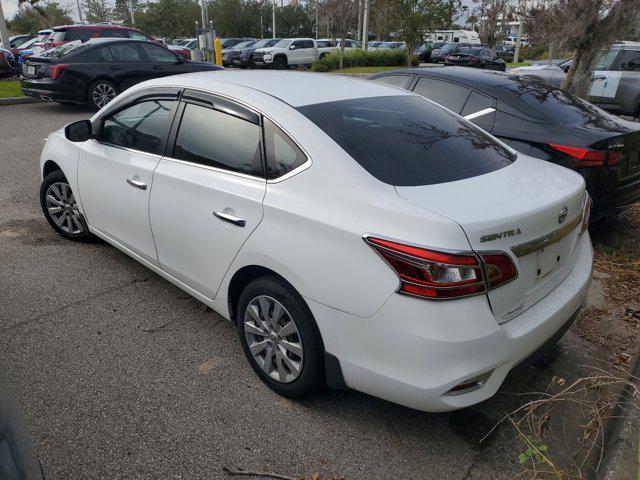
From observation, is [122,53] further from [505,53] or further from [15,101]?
[505,53]

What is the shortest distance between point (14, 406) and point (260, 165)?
1.57 metres

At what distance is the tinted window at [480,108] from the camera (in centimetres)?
484

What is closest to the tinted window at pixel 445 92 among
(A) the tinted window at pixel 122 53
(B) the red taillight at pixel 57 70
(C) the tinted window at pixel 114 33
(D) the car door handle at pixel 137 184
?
(D) the car door handle at pixel 137 184

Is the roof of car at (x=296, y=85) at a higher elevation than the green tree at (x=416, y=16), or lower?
higher

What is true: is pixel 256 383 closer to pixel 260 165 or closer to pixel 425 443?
pixel 425 443

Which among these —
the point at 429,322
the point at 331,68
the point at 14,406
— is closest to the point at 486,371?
the point at 429,322

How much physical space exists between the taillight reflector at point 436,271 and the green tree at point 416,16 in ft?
84.6

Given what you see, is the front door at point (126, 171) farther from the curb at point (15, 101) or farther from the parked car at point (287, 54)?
the parked car at point (287, 54)

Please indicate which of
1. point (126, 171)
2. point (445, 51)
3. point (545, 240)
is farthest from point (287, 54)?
point (545, 240)

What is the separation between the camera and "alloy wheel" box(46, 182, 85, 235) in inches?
178

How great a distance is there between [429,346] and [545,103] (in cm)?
355

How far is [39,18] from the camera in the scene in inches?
2012

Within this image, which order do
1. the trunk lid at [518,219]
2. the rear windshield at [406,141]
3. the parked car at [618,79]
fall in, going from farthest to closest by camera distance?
the parked car at [618,79] → the rear windshield at [406,141] → the trunk lid at [518,219]

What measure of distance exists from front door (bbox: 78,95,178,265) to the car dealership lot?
1.65ft
